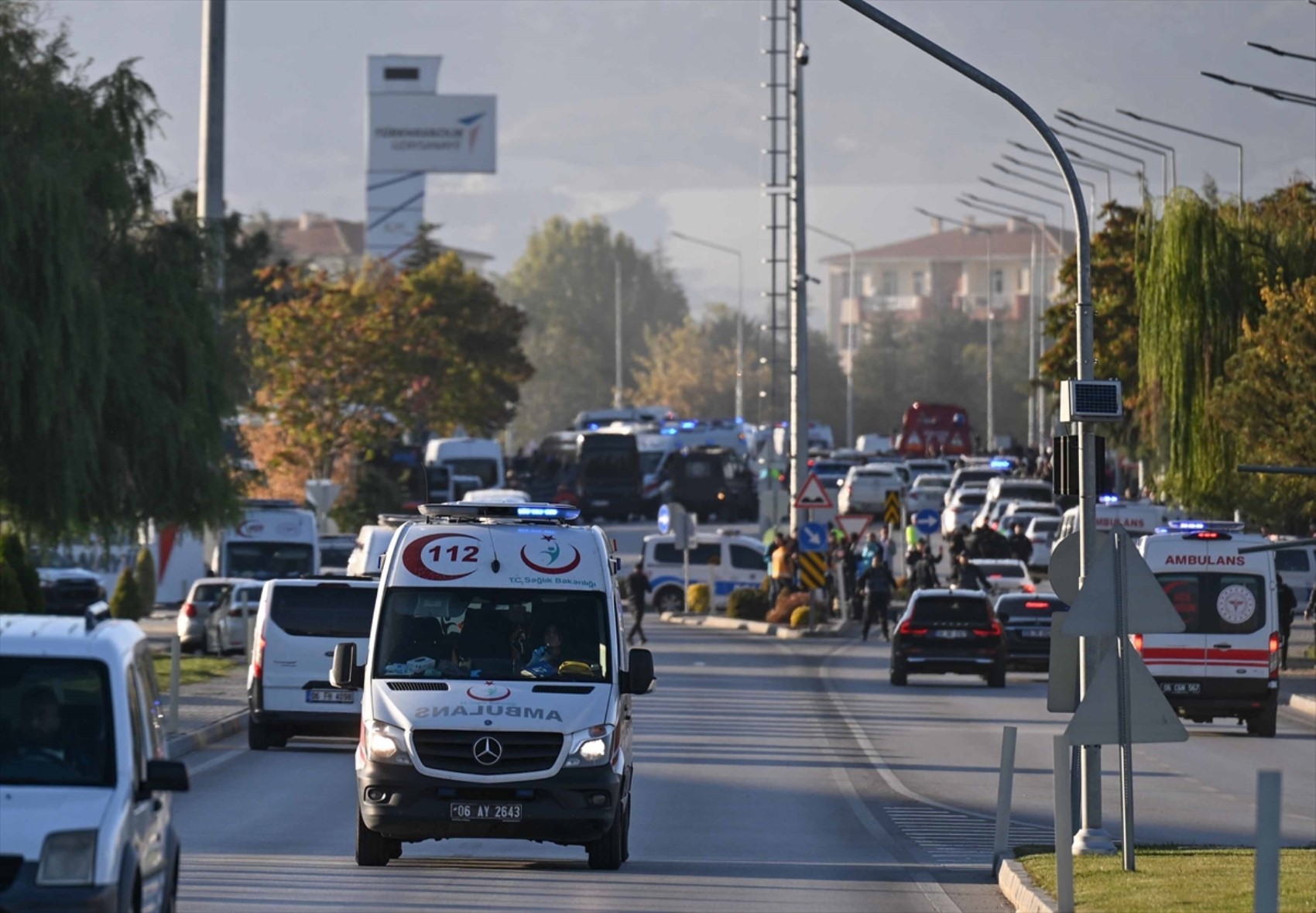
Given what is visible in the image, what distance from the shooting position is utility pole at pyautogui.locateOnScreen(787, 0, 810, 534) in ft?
163

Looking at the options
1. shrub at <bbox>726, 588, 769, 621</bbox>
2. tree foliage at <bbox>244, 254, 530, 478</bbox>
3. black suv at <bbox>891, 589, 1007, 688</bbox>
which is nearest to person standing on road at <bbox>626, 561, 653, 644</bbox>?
shrub at <bbox>726, 588, 769, 621</bbox>

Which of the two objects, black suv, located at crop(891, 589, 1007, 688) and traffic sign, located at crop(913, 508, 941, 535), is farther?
traffic sign, located at crop(913, 508, 941, 535)

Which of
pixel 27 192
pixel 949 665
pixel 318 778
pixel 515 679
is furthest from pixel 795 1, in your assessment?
pixel 515 679

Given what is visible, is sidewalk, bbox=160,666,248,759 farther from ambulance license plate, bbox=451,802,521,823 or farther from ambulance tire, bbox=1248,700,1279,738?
ambulance tire, bbox=1248,700,1279,738

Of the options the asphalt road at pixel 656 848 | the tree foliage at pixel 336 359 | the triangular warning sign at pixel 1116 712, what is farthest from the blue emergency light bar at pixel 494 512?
the tree foliage at pixel 336 359

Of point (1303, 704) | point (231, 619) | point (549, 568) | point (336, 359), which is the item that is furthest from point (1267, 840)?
point (336, 359)

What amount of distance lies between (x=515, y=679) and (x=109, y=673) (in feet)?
19.4

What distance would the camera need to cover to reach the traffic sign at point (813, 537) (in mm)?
46125

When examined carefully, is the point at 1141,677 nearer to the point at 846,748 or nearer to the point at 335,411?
the point at 846,748

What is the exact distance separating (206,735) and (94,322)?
733 centimetres

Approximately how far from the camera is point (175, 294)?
108 ft

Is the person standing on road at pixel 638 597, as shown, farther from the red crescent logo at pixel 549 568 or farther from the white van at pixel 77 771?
the white van at pixel 77 771

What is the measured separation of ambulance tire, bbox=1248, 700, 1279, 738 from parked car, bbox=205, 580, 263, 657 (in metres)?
17.1

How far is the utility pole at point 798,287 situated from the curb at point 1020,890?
111 feet
